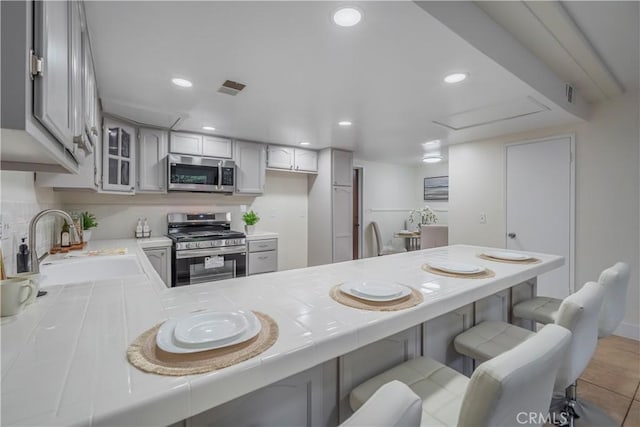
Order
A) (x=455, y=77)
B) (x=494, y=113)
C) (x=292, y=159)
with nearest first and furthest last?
(x=455, y=77) → (x=494, y=113) → (x=292, y=159)

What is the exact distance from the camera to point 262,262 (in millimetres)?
3773

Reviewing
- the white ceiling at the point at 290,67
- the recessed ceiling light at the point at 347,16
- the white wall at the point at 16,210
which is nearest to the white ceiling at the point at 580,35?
the white ceiling at the point at 290,67

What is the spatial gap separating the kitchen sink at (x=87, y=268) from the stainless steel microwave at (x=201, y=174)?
1457 mm

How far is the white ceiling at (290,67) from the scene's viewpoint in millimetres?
1370

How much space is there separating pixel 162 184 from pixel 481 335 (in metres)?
3.43

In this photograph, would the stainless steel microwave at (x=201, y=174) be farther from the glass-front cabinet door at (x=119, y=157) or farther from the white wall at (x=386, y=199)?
the white wall at (x=386, y=199)

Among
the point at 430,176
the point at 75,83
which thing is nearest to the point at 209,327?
the point at 75,83

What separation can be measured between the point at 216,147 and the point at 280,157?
3.05ft

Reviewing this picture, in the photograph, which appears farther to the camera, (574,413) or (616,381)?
(616,381)

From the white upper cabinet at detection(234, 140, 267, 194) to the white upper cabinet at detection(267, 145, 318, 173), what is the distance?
0.42ft

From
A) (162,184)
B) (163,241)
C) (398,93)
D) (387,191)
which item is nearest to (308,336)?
(398,93)

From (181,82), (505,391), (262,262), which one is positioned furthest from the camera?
(262,262)

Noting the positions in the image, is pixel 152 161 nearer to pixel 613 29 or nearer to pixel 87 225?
pixel 87 225

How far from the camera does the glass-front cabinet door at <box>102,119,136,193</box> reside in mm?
2775
